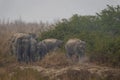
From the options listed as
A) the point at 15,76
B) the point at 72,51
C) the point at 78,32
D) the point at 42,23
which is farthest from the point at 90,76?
the point at 42,23

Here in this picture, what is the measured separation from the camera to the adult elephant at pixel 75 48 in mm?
19750

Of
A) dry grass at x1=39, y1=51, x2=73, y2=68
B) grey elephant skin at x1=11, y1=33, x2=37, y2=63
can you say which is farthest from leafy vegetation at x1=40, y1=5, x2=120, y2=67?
grey elephant skin at x1=11, y1=33, x2=37, y2=63

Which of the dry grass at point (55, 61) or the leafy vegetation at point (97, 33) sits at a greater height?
the leafy vegetation at point (97, 33)

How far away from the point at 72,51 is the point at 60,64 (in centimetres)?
186

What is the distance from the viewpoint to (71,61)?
60.9 feet

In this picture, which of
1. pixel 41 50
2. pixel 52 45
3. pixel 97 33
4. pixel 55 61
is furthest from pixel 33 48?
pixel 97 33

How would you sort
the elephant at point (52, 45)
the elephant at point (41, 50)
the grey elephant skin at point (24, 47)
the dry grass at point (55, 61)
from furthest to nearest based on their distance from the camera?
1. the elephant at point (52, 45)
2. the elephant at point (41, 50)
3. the grey elephant skin at point (24, 47)
4. the dry grass at point (55, 61)

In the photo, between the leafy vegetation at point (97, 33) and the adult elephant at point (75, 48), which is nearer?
the leafy vegetation at point (97, 33)

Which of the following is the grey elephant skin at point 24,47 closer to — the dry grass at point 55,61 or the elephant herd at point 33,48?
the elephant herd at point 33,48

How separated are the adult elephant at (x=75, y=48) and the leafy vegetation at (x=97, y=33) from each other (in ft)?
1.42

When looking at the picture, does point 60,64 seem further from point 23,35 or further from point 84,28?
point 84,28

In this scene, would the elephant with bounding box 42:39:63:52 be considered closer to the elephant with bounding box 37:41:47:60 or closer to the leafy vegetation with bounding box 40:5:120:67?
the elephant with bounding box 37:41:47:60

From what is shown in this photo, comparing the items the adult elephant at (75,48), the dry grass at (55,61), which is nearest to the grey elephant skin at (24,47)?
the dry grass at (55,61)

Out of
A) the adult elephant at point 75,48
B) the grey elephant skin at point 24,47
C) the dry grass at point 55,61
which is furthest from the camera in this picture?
the grey elephant skin at point 24,47
